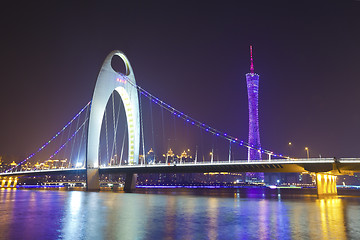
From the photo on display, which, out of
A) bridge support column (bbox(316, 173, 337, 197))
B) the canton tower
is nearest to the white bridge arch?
bridge support column (bbox(316, 173, 337, 197))

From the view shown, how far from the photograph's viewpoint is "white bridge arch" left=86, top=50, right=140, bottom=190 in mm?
58625

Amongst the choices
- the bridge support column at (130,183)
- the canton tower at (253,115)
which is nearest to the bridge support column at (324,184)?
the bridge support column at (130,183)

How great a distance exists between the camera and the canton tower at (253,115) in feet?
348

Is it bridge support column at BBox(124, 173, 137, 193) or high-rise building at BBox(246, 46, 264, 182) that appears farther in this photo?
high-rise building at BBox(246, 46, 264, 182)

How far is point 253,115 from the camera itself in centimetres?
11081

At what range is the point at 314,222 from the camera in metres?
17.6

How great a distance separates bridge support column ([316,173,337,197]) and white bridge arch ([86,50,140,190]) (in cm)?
3282

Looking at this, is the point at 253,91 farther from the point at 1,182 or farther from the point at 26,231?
the point at 26,231

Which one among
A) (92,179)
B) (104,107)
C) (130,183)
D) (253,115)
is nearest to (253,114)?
(253,115)

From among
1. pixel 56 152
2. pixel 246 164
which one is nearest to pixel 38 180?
pixel 56 152

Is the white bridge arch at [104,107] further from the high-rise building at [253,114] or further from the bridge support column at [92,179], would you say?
the high-rise building at [253,114]

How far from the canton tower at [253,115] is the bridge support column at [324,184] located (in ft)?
160

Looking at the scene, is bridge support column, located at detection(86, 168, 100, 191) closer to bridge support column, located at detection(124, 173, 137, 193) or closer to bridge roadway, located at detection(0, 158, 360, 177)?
bridge support column, located at detection(124, 173, 137, 193)

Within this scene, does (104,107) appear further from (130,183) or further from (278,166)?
(278,166)
